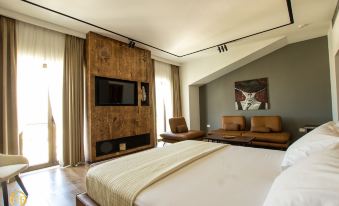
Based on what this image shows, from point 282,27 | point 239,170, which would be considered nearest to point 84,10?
point 239,170

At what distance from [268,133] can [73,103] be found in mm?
4529

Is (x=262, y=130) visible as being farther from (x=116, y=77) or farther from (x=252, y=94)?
(x=116, y=77)

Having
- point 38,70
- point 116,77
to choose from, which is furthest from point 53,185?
point 116,77

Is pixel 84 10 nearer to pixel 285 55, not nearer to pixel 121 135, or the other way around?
pixel 121 135

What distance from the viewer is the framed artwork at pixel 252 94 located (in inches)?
189

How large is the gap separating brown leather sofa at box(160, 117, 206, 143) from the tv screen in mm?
1213

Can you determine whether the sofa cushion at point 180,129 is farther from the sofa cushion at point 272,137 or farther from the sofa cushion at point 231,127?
the sofa cushion at point 272,137

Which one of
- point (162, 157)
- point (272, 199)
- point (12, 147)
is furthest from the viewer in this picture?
point (12, 147)

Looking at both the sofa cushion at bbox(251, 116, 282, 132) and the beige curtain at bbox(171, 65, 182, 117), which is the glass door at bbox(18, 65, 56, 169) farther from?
the sofa cushion at bbox(251, 116, 282, 132)

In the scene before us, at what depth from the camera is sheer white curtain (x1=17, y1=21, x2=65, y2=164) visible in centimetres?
290

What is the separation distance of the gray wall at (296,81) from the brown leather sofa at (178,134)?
1.66m

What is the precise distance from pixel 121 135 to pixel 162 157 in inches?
95.1

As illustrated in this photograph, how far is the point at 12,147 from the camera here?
8.89ft

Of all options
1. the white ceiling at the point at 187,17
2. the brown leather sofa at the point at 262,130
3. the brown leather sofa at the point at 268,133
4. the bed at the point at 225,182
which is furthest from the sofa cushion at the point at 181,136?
the bed at the point at 225,182
